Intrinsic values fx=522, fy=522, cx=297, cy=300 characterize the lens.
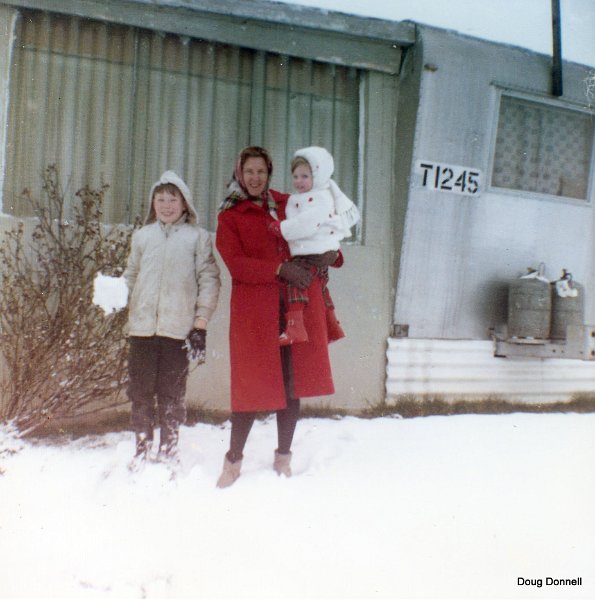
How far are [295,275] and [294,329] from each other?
0.85 ft

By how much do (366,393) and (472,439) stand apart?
803mm

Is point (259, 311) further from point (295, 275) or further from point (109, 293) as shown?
point (109, 293)

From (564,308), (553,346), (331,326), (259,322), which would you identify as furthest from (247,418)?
(564,308)

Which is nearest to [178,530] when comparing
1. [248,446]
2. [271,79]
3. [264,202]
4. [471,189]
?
→ [248,446]

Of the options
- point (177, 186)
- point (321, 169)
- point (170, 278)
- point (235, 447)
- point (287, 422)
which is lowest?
point (235, 447)

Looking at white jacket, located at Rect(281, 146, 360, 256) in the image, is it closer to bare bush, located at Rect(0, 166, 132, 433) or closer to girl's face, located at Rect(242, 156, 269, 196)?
girl's face, located at Rect(242, 156, 269, 196)

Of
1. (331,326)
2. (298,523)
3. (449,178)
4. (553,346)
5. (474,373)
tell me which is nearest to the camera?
(298,523)

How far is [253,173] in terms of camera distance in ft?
8.40

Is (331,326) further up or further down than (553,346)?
further up

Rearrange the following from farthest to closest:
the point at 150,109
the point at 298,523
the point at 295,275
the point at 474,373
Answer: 1. the point at 474,373
2. the point at 150,109
3. the point at 295,275
4. the point at 298,523

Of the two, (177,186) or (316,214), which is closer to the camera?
(316,214)

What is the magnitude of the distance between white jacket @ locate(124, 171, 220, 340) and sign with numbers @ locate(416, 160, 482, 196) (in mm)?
2010

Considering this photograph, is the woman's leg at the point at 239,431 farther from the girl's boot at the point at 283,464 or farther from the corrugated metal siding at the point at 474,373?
the corrugated metal siding at the point at 474,373

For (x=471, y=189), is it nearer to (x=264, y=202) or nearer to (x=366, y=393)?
(x=366, y=393)
